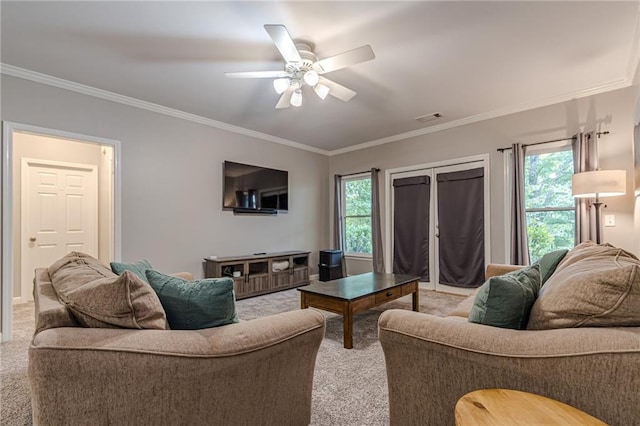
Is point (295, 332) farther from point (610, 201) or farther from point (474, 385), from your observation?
point (610, 201)

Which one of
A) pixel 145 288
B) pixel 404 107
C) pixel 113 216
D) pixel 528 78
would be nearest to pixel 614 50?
pixel 528 78

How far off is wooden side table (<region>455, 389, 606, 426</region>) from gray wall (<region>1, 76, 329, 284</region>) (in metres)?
3.80

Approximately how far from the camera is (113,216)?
352cm

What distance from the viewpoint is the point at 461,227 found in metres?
4.47

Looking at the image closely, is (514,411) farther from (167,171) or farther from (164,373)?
(167,171)

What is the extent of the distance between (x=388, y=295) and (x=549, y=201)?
2.50 meters

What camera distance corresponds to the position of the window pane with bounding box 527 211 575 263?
12.1 feet

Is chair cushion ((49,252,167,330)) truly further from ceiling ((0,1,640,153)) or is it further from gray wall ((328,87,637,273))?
gray wall ((328,87,637,273))

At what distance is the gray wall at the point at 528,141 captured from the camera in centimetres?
327

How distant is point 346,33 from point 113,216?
10.5ft

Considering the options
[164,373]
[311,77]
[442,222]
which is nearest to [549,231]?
[442,222]

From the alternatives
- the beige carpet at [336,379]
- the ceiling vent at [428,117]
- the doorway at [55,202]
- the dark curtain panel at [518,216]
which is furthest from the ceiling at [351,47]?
the beige carpet at [336,379]

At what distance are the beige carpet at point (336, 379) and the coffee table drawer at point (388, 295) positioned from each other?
32cm

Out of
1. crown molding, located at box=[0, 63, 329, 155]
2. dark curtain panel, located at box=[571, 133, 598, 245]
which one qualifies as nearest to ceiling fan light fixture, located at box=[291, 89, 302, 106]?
crown molding, located at box=[0, 63, 329, 155]
